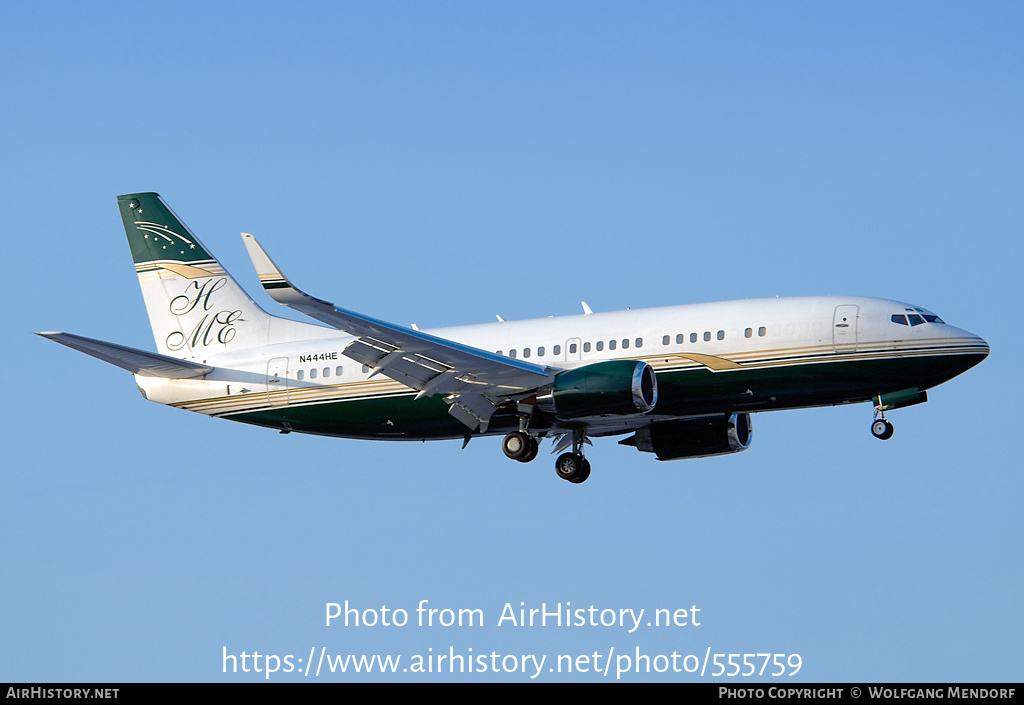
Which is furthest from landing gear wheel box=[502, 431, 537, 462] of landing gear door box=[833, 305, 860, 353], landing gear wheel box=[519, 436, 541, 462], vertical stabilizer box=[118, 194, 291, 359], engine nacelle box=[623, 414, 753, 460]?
landing gear door box=[833, 305, 860, 353]

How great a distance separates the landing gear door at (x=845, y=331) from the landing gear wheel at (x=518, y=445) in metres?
10.3

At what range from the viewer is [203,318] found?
50969mm

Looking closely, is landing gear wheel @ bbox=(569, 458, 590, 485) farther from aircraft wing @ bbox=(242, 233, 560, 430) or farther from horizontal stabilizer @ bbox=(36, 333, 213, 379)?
horizontal stabilizer @ bbox=(36, 333, 213, 379)

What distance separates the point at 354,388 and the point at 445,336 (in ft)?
11.5

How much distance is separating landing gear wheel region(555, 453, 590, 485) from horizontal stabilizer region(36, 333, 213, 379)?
12.8 metres

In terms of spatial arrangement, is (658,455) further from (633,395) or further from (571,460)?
(633,395)

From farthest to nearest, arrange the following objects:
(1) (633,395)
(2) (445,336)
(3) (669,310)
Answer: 1. (2) (445,336)
2. (3) (669,310)
3. (1) (633,395)

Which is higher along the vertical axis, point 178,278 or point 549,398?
point 178,278

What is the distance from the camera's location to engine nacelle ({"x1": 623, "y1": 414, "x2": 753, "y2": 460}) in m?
47.5

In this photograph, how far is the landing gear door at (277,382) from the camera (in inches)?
1893

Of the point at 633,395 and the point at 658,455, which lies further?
the point at 658,455
